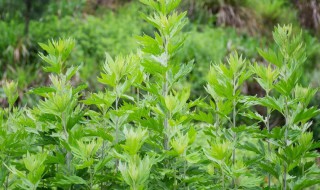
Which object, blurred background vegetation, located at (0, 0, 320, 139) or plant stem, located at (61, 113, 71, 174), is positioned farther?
blurred background vegetation, located at (0, 0, 320, 139)

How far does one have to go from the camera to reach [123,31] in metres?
9.12

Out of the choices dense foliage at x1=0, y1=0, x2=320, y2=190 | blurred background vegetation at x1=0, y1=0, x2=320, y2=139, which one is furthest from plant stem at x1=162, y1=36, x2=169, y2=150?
blurred background vegetation at x1=0, y1=0, x2=320, y2=139

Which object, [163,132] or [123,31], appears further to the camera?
[123,31]

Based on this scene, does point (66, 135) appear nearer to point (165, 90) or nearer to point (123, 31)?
point (165, 90)

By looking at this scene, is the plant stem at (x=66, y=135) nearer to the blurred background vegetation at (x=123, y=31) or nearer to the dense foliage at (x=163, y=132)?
the dense foliage at (x=163, y=132)

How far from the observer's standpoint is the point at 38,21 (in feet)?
29.9

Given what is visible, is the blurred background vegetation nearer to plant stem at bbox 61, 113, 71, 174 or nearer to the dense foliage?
the dense foliage

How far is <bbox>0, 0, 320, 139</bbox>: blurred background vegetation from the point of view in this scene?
8320 mm

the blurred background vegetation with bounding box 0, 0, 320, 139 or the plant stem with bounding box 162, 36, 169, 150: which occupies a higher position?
the plant stem with bounding box 162, 36, 169, 150

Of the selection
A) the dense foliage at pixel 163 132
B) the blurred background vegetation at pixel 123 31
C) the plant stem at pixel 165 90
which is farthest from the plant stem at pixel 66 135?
the blurred background vegetation at pixel 123 31

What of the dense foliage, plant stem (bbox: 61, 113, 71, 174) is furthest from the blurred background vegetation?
plant stem (bbox: 61, 113, 71, 174)

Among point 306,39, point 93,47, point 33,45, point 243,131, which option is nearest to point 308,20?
point 306,39

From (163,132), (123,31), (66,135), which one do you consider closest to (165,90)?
(163,132)

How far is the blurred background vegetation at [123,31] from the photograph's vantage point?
8.32 m
